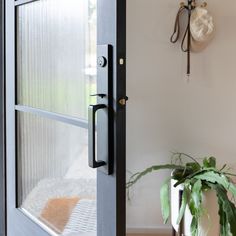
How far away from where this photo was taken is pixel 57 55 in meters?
1.39

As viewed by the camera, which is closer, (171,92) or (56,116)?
(56,116)

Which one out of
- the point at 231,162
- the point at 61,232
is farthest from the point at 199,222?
the point at 61,232

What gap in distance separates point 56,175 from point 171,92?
104 centimetres

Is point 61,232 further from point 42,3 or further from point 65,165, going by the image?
point 42,3

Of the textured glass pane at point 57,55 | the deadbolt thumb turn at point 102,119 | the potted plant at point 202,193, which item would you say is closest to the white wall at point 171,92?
the potted plant at point 202,193

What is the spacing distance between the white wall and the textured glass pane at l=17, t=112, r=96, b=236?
2.60ft

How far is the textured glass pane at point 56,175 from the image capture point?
129 cm

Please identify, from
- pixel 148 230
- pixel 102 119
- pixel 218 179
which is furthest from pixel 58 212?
pixel 148 230

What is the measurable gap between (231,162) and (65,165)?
48.6 inches

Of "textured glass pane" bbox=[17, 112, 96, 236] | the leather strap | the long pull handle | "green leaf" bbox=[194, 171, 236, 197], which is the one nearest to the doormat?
"textured glass pane" bbox=[17, 112, 96, 236]

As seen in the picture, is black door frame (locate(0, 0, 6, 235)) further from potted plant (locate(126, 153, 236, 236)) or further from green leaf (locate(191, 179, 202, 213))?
green leaf (locate(191, 179, 202, 213))

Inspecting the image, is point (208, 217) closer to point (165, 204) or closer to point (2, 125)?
point (165, 204)

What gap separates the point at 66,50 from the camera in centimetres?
133

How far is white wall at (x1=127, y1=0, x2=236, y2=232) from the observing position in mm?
2164
